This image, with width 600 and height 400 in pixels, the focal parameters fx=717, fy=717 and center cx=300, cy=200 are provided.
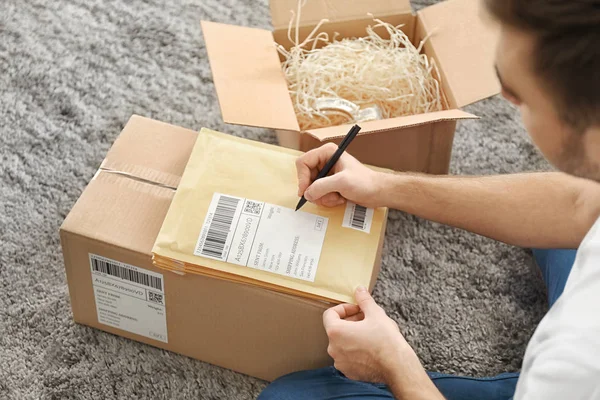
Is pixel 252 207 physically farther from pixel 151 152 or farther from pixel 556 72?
pixel 556 72

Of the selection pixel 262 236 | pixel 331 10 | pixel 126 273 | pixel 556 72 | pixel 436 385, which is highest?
pixel 556 72

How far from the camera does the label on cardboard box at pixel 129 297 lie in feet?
3.77

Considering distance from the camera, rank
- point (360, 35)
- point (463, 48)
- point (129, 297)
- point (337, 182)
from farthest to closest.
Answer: point (360, 35) → point (463, 48) → point (129, 297) → point (337, 182)

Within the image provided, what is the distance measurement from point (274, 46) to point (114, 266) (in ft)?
1.84

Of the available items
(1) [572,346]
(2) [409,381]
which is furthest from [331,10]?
(1) [572,346]

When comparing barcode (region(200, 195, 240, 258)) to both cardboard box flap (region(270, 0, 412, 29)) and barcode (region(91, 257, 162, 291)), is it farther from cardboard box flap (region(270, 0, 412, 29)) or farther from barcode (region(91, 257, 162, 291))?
cardboard box flap (region(270, 0, 412, 29))

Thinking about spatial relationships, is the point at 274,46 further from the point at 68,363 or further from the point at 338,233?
the point at 68,363

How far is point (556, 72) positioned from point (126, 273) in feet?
2.41

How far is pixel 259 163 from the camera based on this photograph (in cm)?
115

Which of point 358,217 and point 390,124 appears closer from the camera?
point 358,217

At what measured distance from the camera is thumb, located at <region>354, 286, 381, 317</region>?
1.02 m

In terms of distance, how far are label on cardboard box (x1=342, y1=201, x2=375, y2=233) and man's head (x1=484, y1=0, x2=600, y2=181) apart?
1.15 feet

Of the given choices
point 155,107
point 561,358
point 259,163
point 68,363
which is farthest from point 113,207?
point 561,358

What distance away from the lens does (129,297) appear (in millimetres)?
1200
